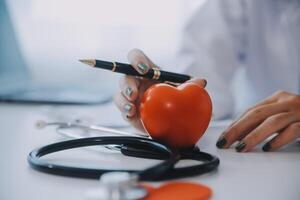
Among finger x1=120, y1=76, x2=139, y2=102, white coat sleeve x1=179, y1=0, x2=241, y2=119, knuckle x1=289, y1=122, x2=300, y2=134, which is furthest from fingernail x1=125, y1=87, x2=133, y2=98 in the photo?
white coat sleeve x1=179, y1=0, x2=241, y2=119

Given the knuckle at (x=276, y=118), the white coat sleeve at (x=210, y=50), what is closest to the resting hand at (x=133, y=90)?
the knuckle at (x=276, y=118)

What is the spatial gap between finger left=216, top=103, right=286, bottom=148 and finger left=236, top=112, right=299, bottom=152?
0.02 m

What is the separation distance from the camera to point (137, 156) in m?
0.64

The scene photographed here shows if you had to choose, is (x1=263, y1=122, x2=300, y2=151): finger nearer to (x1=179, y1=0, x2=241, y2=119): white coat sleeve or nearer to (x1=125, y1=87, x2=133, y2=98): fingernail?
(x1=125, y1=87, x2=133, y2=98): fingernail

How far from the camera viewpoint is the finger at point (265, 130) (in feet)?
2.26

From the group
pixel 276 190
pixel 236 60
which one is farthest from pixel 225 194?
pixel 236 60

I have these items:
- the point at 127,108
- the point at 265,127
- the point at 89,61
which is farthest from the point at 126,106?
the point at 265,127

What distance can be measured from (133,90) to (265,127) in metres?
0.22

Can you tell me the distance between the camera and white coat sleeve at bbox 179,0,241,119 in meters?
1.19

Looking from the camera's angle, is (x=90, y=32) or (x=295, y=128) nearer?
(x=295, y=128)

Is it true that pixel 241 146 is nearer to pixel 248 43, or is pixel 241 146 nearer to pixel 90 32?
pixel 248 43

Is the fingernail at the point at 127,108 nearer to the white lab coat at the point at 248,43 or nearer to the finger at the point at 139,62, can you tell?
the finger at the point at 139,62

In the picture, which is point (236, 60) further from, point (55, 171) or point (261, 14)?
point (55, 171)

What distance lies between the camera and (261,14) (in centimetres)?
125
